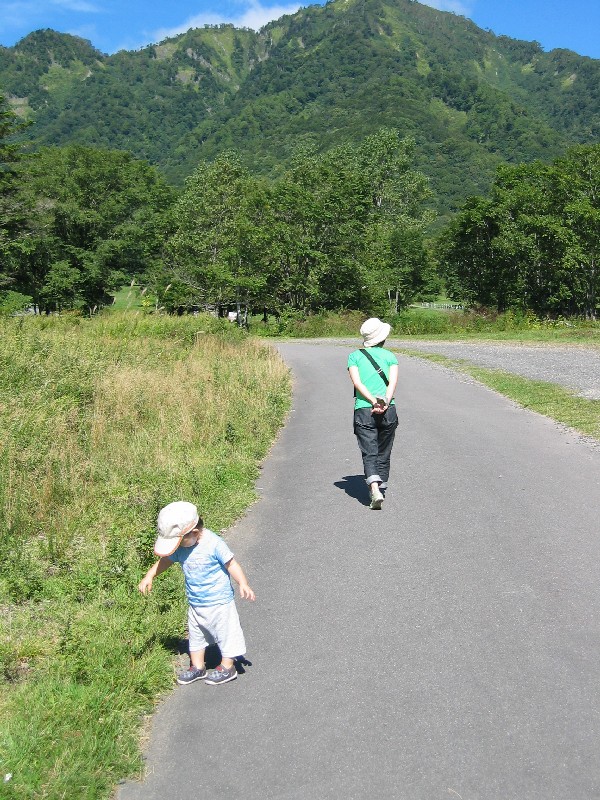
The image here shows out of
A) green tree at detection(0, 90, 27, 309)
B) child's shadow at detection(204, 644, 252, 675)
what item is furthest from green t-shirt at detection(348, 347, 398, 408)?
green tree at detection(0, 90, 27, 309)

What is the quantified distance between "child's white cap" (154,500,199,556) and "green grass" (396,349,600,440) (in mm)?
7979

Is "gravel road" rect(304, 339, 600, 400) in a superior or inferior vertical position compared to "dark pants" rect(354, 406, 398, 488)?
inferior

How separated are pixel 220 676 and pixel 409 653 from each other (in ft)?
3.69

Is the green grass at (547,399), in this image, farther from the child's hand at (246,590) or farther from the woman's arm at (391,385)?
the child's hand at (246,590)

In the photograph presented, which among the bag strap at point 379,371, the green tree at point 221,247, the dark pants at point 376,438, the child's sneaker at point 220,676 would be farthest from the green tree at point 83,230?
the child's sneaker at point 220,676

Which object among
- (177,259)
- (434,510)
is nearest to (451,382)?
(434,510)

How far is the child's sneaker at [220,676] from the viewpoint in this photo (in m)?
4.24

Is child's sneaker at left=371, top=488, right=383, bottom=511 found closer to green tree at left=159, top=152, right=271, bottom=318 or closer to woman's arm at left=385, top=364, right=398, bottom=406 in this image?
woman's arm at left=385, top=364, right=398, bottom=406

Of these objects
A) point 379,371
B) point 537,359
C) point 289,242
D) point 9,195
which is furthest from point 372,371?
point 289,242

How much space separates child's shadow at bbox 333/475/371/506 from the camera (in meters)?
7.75

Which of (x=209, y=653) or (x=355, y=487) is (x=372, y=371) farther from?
(x=209, y=653)

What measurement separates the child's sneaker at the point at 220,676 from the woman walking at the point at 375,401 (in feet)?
10.7

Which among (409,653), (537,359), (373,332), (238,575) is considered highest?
(373,332)

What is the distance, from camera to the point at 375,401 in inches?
289
